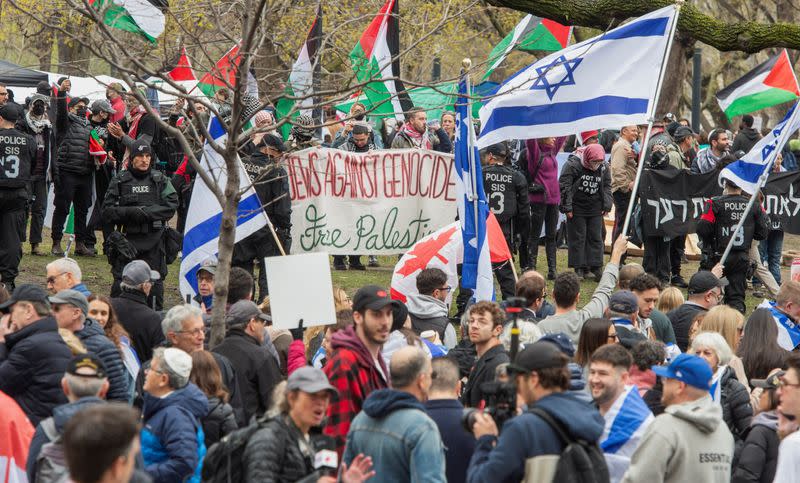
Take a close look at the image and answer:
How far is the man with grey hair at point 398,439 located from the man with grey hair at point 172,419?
103cm

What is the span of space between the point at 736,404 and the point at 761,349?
3.79ft

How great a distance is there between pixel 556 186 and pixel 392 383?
36.7 feet

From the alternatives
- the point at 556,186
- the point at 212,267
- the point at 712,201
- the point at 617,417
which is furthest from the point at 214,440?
the point at 556,186

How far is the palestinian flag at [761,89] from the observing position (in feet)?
52.8

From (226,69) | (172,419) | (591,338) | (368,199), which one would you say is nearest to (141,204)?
(226,69)

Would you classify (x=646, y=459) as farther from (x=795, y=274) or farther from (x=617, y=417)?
(x=795, y=274)

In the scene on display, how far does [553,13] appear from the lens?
15.9 m

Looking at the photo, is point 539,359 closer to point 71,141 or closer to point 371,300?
point 371,300

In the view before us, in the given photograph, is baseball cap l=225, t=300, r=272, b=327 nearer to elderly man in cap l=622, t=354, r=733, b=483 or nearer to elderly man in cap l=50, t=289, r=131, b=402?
elderly man in cap l=50, t=289, r=131, b=402

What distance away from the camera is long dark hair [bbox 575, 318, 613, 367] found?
820 centimetres

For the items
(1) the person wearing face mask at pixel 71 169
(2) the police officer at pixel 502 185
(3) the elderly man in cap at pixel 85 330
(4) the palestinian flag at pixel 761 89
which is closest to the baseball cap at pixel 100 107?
(1) the person wearing face mask at pixel 71 169

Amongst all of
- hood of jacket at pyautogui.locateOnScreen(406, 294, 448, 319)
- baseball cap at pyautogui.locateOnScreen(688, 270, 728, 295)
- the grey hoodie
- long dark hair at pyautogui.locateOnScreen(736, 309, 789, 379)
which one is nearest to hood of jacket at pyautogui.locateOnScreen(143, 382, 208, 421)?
the grey hoodie

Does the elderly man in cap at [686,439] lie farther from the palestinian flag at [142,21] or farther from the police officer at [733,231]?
the police officer at [733,231]

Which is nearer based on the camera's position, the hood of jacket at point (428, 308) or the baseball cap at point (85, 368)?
the baseball cap at point (85, 368)
